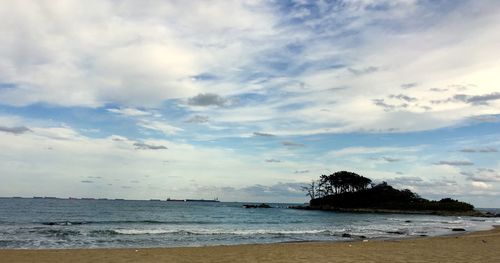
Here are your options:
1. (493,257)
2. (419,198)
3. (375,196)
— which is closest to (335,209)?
(375,196)

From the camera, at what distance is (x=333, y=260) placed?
55.9 feet

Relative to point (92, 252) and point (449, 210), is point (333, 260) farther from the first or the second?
point (449, 210)

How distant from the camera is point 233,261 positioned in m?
17.0

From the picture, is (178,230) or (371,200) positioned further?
(371,200)

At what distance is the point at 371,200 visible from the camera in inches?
5413

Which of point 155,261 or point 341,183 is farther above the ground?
point 341,183

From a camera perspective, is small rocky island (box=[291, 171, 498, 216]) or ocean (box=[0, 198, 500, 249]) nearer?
ocean (box=[0, 198, 500, 249])

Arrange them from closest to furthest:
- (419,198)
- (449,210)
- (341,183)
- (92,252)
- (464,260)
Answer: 1. (464,260)
2. (92,252)
3. (449,210)
4. (419,198)
5. (341,183)

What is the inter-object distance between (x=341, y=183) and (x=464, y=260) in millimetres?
139250

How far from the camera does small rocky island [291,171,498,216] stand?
403 feet

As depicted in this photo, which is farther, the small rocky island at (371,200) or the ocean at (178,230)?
the small rocky island at (371,200)

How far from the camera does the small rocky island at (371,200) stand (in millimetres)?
122688

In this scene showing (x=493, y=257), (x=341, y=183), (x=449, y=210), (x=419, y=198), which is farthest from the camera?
(x=341, y=183)

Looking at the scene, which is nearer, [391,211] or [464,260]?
[464,260]
